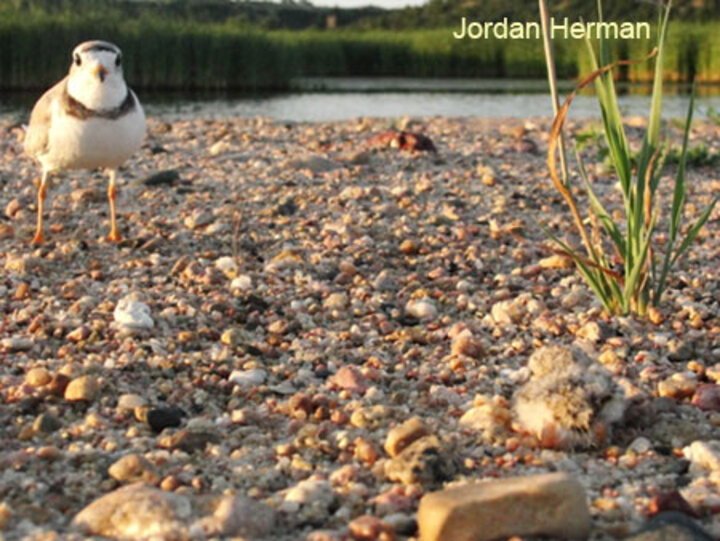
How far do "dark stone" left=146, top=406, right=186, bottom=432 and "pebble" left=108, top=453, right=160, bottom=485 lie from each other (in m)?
0.29

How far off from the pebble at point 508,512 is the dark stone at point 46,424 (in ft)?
3.64

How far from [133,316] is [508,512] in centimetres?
184

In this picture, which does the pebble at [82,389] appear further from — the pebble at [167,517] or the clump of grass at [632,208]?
the clump of grass at [632,208]

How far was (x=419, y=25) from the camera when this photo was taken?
43.9 meters

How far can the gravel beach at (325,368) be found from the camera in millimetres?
2244

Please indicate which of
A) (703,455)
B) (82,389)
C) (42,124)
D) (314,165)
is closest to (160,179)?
(314,165)

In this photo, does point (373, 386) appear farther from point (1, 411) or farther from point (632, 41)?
point (632, 41)

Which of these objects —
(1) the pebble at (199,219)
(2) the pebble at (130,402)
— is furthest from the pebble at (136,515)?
(1) the pebble at (199,219)

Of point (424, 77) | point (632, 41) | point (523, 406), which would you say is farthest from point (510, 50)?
point (523, 406)

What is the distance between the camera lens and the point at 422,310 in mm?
3693

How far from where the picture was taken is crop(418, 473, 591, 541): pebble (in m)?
2.02

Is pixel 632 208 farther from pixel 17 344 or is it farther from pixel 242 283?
pixel 17 344

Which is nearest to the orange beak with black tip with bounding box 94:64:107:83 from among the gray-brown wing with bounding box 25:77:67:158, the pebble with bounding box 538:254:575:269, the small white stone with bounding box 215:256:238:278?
the gray-brown wing with bounding box 25:77:67:158

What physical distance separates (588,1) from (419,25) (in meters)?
7.51
